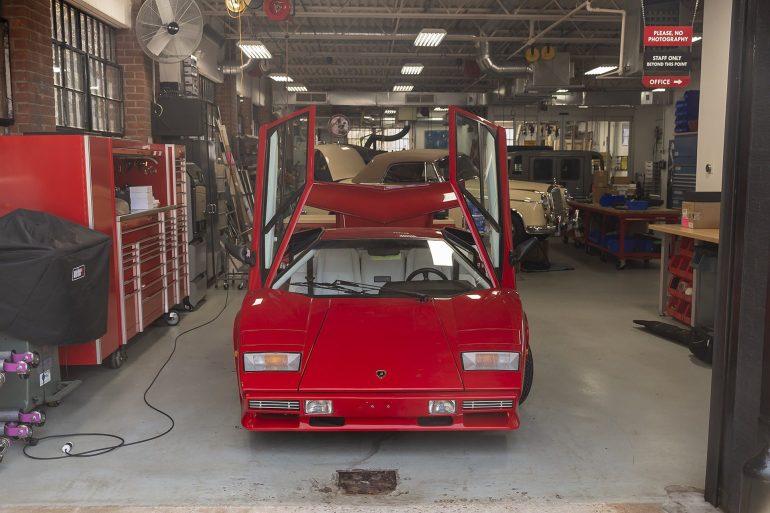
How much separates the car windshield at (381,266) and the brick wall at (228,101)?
11478 millimetres

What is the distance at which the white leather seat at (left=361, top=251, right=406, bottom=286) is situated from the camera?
15.0 feet

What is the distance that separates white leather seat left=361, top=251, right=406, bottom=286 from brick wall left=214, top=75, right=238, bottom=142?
37.6 feet

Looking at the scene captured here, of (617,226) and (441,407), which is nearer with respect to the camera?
(441,407)

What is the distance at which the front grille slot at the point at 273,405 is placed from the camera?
136 inches

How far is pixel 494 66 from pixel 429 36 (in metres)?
3.47

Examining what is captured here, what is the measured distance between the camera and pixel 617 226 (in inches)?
466

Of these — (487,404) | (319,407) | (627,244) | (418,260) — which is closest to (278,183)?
(418,260)

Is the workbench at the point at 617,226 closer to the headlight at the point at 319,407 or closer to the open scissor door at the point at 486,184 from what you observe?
the open scissor door at the point at 486,184

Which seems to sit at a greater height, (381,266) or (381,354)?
(381,266)

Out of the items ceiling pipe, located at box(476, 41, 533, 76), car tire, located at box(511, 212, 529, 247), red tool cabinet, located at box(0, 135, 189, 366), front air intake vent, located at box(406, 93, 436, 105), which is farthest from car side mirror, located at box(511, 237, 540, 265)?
front air intake vent, located at box(406, 93, 436, 105)

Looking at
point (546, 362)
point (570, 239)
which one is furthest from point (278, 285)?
point (570, 239)

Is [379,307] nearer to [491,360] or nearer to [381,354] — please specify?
[381,354]

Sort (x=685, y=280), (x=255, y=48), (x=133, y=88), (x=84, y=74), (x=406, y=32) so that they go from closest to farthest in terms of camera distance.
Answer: (x=685, y=280) < (x=84, y=74) < (x=133, y=88) < (x=255, y=48) < (x=406, y=32)

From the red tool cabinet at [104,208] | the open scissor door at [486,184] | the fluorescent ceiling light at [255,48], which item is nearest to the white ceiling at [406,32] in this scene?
the fluorescent ceiling light at [255,48]
